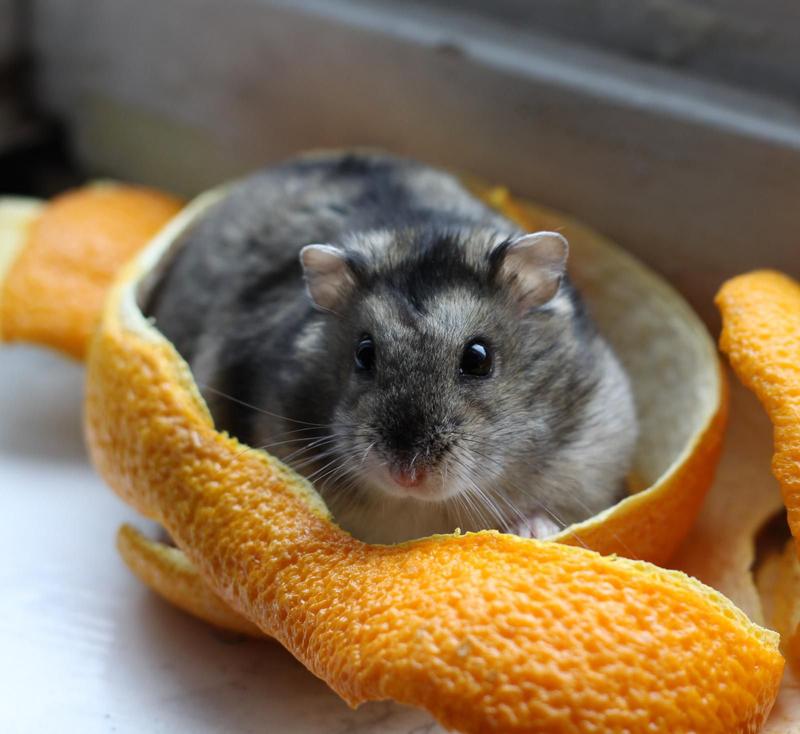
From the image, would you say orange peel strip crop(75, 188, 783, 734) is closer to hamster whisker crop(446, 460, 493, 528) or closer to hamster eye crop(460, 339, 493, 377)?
hamster whisker crop(446, 460, 493, 528)

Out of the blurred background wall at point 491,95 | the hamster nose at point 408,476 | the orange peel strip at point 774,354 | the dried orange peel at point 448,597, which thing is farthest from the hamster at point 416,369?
the blurred background wall at point 491,95

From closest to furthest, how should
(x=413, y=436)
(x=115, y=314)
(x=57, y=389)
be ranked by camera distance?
(x=413, y=436)
(x=115, y=314)
(x=57, y=389)

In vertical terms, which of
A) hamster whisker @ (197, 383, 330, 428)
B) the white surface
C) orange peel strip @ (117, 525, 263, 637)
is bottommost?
the white surface

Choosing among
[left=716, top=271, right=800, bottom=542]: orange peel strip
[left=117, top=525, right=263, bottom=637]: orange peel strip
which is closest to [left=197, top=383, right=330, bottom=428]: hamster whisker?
[left=117, top=525, right=263, bottom=637]: orange peel strip

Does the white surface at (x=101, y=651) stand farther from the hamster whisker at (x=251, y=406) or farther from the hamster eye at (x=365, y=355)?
the hamster eye at (x=365, y=355)

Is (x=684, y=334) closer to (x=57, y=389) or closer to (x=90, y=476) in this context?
(x=90, y=476)

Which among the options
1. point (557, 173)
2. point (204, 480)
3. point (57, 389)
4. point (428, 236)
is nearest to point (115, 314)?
point (204, 480)
